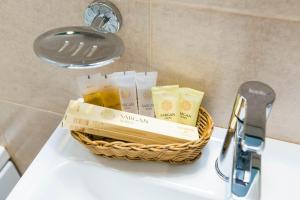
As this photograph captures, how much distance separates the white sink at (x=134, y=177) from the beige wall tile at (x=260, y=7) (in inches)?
9.2

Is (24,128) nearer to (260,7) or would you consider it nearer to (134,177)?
(134,177)

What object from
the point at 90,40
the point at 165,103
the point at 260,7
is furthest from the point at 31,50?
the point at 260,7

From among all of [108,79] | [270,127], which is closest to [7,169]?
[108,79]

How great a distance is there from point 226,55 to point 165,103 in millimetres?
121

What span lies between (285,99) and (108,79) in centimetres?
29

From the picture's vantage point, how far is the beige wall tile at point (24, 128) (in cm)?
71

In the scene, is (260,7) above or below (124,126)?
above

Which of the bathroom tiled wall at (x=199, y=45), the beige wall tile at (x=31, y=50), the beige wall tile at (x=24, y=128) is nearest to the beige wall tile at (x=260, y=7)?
the bathroom tiled wall at (x=199, y=45)

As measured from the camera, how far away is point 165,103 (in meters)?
0.50

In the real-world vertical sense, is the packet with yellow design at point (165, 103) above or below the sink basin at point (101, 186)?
above

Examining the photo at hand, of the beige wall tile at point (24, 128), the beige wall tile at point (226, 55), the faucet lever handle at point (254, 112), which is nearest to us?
the faucet lever handle at point (254, 112)

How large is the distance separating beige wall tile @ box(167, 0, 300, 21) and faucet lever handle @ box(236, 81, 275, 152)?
101mm

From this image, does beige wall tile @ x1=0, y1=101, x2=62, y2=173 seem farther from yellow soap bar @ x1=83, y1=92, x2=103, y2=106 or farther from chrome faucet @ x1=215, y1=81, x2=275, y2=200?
chrome faucet @ x1=215, y1=81, x2=275, y2=200

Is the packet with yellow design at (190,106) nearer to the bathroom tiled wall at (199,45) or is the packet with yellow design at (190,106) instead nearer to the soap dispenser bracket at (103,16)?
the bathroom tiled wall at (199,45)
